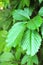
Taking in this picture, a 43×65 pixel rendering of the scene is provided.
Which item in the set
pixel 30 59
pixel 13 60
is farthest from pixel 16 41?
pixel 13 60

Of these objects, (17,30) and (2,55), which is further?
(2,55)

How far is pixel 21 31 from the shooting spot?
0.72m

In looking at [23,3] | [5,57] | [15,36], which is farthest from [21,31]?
[5,57]

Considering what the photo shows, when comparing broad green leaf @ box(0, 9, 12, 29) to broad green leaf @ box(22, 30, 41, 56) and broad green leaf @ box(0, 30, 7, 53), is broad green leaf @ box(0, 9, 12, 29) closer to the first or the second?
broad green leaf @ box(0, 30, 7, 53)

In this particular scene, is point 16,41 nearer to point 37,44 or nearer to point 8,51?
point 37,44

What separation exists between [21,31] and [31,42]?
61 millimetres

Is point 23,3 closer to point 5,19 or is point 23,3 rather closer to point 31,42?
point 5,19

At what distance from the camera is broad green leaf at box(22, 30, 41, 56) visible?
73cm

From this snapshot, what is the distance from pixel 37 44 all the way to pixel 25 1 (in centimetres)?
27

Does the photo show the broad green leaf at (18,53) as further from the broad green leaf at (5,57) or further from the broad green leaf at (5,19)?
the broad green leaf at (5,19)

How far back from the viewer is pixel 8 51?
3.36 feet

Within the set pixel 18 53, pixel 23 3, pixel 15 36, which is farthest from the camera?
pixel 18 53

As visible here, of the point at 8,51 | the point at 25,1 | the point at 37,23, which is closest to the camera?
the point at 37,23

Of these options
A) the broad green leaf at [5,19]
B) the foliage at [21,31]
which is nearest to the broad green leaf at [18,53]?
the foliage at [21,31]
